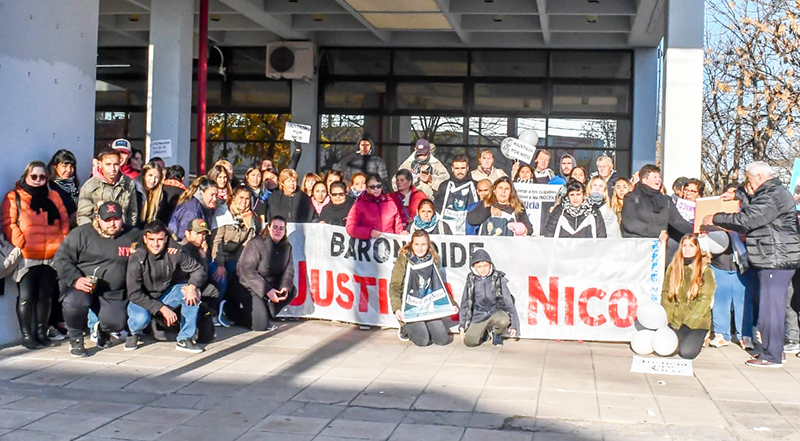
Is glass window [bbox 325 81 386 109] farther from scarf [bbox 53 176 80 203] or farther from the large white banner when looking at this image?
scarf [bbox 53 176 80 203]

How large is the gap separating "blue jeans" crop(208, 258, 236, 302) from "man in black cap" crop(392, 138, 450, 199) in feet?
9.76

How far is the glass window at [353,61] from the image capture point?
22.2 metres

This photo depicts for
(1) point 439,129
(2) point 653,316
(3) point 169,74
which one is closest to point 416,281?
(2) point 653,316

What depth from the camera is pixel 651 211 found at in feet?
34.0

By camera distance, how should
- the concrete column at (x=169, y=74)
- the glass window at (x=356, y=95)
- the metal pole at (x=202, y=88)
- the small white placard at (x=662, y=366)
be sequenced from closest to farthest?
the small white placard at (x=662, y=366) < the metal pole at (x=202, y=88) < the concrete column at (x=169, y=74) < the glass window at (x=356, y=95)

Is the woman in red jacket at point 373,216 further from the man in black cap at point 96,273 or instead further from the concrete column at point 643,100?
the concrete column at point 643,100

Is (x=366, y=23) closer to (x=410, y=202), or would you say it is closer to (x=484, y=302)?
(x=410, y=202)

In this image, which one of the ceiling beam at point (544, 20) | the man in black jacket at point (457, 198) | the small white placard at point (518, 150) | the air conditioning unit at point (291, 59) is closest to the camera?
the man in black jacket at point (457, 198)

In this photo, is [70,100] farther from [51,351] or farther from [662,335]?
[662,335]

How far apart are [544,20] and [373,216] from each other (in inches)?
354

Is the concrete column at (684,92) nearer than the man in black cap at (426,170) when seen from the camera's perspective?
No

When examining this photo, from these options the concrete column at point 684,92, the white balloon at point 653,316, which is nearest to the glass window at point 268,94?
the concrete column at point 684,92

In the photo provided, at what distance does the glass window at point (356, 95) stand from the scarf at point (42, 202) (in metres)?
13.4

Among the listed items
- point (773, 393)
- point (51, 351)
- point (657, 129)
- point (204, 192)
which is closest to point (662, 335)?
point (773, 393)
